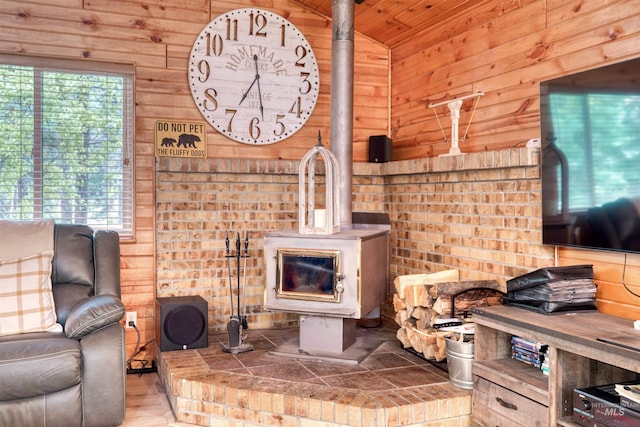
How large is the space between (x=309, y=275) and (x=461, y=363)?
962 millimetres

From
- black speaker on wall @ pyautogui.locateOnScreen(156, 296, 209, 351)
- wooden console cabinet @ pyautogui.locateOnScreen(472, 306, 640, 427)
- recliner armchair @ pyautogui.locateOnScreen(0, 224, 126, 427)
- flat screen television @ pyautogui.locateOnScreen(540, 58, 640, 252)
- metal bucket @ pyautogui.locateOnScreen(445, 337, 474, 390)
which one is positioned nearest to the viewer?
wooden console cabinet @ pyautogui.locateOnScreen(472, 306, 640, 427)

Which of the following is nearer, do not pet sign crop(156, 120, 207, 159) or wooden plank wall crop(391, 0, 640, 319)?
wooden plank wall crop(391, 0, 640, 319)

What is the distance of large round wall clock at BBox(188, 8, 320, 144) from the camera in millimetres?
4035

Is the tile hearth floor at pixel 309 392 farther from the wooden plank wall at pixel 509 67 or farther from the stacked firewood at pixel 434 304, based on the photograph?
the wooden plank wall at pixel 509 67

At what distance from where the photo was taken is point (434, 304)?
10.5 feet

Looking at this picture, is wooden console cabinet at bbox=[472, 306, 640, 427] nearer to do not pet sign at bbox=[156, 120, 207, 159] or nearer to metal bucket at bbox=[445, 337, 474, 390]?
metal bucket at bbox=[445, 337, 474, 390]

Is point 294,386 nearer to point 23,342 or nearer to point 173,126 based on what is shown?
point 23,342

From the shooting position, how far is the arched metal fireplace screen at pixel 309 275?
321 cm

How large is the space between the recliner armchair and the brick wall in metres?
1.00

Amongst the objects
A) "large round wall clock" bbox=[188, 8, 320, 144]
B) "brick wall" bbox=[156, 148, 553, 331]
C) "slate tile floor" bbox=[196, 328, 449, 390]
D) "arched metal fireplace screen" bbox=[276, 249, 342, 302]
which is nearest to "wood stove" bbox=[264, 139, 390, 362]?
"arched metal fireplace screen" bbox=[276, 249, 342, 302]

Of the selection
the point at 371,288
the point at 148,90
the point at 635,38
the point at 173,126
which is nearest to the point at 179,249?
the point at 173,126

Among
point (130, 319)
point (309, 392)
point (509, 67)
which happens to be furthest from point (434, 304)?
point (130, 319)

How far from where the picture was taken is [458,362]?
2852 millimetres

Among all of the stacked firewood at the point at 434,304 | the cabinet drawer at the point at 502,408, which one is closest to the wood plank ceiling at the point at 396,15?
the stacked firewood at the point at 434,304
